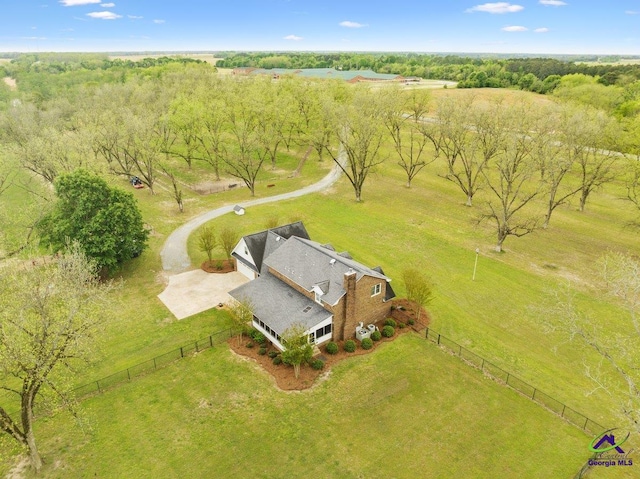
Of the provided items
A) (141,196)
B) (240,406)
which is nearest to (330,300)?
(240,406)

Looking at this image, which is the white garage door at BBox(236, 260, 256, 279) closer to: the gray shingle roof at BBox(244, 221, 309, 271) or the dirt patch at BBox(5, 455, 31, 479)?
the gray shingle roof at BBox(244, 221, 309, 271)

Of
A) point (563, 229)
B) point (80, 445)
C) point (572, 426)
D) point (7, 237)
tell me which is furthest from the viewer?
point (563, 229)

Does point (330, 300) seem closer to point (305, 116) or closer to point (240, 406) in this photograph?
point (240, 406)

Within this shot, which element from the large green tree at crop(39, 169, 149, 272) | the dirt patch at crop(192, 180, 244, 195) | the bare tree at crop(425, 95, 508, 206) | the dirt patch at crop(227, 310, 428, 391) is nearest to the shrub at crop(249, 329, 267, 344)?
the dirt patch at crop(227, 310, 428, 391)

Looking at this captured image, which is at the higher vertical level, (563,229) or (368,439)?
(563,229)

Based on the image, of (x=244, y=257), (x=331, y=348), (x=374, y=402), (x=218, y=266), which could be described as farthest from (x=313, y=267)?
(x=218, y=266)

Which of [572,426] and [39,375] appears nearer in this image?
[39,375]

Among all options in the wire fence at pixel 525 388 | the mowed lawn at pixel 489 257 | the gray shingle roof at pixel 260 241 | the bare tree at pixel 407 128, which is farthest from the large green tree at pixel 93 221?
the bare tree at pixel 407 128
